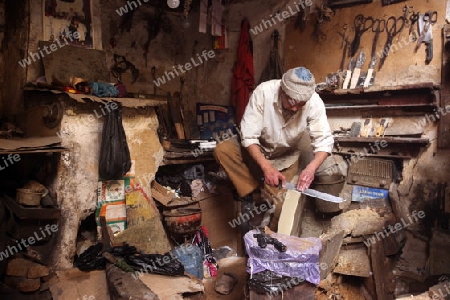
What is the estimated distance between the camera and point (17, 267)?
3.04m

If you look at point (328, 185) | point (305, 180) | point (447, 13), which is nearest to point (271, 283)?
point (305, 180)

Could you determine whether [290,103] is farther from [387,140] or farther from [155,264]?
[155,264]

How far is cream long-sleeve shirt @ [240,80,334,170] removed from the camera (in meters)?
3.47

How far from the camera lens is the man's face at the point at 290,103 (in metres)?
3.16

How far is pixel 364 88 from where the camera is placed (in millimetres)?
4133

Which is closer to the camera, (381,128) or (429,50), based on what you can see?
(429,50)

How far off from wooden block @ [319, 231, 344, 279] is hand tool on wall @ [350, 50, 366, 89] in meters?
1.98

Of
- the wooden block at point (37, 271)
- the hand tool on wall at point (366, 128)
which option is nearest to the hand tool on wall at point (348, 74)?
the hand tool on wall at point (366, 128)

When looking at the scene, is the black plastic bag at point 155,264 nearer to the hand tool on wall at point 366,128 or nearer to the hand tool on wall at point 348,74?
the hand tool on wall at point 366,128

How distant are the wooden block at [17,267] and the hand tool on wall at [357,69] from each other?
4.24m

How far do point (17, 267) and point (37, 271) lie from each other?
0.17 metres

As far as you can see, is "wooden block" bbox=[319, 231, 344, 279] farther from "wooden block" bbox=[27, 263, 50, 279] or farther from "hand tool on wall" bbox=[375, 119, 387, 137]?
"wooden block" bbox=[27, 263, 50, 279]

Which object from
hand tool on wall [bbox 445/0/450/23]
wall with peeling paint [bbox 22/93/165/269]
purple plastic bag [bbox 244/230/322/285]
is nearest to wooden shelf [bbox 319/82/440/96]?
hand tool on wall [bbox 445/0/450/23]

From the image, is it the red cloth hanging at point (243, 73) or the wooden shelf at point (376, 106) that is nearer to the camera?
the wooden shelf at point (376, 106)
